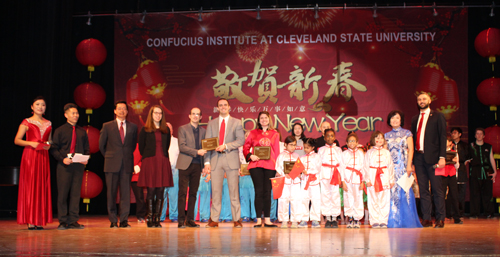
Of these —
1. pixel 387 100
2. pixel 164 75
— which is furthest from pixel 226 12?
pixel 387 100

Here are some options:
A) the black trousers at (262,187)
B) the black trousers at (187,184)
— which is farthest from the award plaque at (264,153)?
the black trousers at (187,184)

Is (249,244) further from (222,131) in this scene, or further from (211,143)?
(222,131)

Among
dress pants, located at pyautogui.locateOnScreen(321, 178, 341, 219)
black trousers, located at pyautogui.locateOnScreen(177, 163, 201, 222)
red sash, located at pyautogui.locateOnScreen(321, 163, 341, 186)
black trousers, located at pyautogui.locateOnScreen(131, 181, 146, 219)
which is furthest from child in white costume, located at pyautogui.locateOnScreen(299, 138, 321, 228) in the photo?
black trousers, located at pyautogui.locateOnScreen(131, 181, 146, 219)

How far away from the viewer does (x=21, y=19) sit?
323 inches

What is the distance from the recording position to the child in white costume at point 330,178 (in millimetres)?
5707

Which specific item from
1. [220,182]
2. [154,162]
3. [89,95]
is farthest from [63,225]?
[89,95]

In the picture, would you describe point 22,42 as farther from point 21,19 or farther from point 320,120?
point 320,120

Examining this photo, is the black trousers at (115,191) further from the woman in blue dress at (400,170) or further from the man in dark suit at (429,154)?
the man in dark suit at (429,154)

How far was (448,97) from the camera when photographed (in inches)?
307

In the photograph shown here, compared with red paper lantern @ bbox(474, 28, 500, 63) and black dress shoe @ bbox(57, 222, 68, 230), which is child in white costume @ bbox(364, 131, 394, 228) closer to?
red paper lantern @ bbox(474, 28, 500, 63)

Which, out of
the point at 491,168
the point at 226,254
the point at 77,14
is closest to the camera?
the point at 226,254

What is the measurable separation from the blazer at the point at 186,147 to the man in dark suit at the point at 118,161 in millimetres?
598

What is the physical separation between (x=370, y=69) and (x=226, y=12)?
8.85ft

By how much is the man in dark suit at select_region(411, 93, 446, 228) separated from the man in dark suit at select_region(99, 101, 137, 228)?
3473 millimetres
